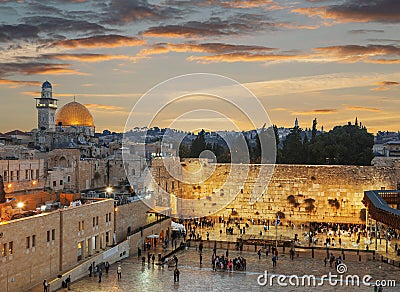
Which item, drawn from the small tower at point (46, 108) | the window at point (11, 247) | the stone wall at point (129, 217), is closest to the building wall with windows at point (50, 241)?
the window at point (11, 247)

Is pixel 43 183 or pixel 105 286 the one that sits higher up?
pixel 43 183

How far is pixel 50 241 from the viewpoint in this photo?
19156 mm

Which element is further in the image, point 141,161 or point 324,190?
point 141,161

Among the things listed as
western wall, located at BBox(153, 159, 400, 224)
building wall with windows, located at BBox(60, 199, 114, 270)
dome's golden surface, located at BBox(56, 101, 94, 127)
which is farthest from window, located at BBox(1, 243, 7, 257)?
dome's golden surface, located at BBox(56, 101, 94, 127)

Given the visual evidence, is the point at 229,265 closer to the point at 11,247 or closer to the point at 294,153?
the point at 11,247

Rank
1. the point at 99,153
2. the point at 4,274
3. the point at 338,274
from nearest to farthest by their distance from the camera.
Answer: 1. the point at 4,274
2. the point at 338,274
3. the point at 99,153

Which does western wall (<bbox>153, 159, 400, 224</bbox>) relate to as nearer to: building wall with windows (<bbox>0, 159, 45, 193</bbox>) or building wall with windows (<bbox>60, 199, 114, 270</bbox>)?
building wall with windows (<bbox>0, 159, 45, 193</bbox>)

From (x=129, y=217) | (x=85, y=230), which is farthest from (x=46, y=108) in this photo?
(x=85, y=230)

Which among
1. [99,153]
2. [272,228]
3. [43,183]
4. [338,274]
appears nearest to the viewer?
[338,274]

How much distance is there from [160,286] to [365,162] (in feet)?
88.1

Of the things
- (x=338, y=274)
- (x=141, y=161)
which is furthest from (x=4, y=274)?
(x=141, y=161)

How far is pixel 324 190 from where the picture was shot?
34844mm

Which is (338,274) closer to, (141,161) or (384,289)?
(384,289)

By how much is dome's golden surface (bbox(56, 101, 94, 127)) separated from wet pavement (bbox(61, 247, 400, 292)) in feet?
121
